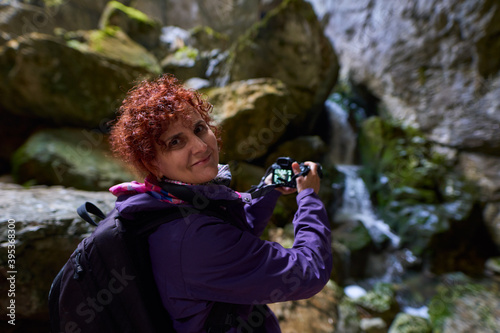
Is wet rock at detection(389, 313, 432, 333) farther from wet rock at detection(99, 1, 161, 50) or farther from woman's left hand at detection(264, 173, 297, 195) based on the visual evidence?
wet rock at detection(99, 1, 161, 50)

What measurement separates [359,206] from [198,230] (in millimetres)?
6797

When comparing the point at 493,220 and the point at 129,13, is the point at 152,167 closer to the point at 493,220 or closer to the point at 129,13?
the point at 493,220

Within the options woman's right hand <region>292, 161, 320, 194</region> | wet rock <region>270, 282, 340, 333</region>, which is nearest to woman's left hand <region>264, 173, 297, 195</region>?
woman's right hand <region>292, 161, 320, 194</region>

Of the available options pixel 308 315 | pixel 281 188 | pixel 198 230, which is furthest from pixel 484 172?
pixel 198 230

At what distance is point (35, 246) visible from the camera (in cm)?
143

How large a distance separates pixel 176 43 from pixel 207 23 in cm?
823

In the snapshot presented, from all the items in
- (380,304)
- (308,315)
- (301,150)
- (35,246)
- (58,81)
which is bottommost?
(380,304)

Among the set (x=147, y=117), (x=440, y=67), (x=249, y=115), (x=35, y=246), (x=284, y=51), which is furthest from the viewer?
(x=440, y=67)

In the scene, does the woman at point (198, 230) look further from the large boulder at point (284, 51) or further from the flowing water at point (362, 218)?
the large boulder at point (284, 51)

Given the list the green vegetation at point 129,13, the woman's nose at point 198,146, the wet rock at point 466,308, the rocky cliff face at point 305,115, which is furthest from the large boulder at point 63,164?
the green vegetation at point 129,13

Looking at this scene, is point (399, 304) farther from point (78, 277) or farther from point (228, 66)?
point (228, 66)

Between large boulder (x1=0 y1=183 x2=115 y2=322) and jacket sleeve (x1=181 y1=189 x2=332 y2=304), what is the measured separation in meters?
1.29

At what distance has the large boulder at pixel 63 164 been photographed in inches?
135

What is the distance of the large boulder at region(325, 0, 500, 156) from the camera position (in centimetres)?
557
